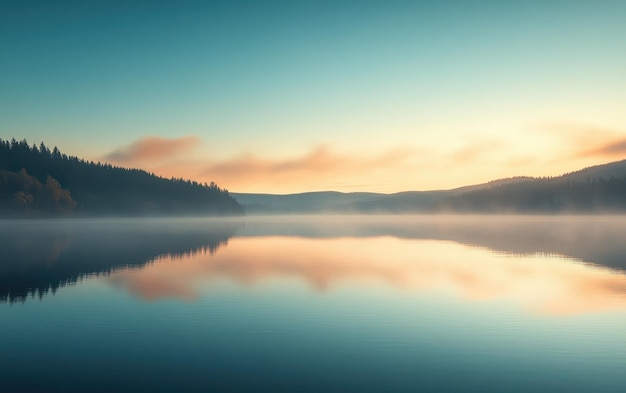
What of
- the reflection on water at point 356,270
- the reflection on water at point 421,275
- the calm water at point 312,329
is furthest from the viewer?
the reflection on water at point 356,270

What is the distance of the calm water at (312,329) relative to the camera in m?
18.1

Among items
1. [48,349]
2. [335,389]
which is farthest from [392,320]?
[48,349]

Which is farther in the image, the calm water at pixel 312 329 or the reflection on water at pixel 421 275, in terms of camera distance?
the reflection on water at pixel 421 275

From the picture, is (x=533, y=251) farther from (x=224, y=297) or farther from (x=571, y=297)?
(x=224, y=297)

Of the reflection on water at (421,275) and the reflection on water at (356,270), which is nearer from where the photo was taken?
the reflection on water at (421,275)

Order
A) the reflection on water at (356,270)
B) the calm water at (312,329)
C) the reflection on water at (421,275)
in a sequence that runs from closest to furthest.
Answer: the calm water at (312,329) → the reflection on water at (421,275) → the reflection on water at (356,270)

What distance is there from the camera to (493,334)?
80.9ft

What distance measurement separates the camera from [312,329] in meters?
25.6

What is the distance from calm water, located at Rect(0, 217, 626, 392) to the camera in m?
18.1

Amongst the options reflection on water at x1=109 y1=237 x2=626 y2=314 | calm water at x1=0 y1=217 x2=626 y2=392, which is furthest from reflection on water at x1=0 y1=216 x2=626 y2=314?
calm water at x1=0 y1=217 x2=626 y2=392

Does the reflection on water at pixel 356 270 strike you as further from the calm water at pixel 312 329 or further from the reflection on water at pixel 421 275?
the calm water at pixel 312 329

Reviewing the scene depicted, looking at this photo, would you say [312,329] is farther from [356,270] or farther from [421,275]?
[356,270]

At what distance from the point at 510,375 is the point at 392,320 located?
31.1 feet

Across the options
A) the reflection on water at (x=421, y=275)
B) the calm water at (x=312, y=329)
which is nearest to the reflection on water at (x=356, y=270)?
the reflection on water at (x=421, y=275)
